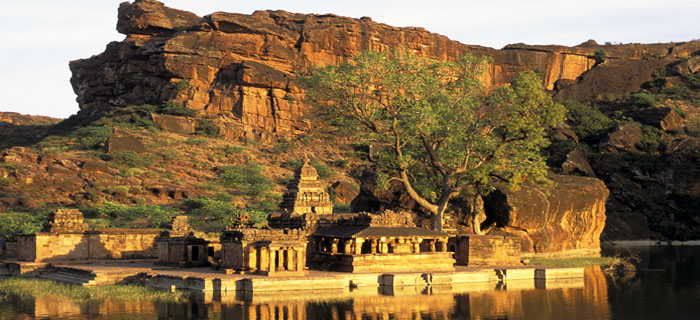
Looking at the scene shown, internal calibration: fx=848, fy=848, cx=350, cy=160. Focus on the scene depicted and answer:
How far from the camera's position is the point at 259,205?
77750 millimetres

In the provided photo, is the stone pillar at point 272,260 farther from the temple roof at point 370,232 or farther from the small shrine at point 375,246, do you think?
the temple roof at point 370,232

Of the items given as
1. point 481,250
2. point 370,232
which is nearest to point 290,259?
point 370,232

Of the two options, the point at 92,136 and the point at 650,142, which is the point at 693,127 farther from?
the point at 92,136

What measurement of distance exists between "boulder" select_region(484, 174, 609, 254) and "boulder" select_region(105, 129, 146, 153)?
44492 millimetres

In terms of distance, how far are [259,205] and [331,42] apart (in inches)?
1625

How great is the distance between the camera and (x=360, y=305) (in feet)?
103

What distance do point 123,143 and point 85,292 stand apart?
5471cm

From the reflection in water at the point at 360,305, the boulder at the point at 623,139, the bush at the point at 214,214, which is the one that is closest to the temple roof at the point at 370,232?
the reflection in water at the point at 360,305

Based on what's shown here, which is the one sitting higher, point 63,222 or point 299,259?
point 63,222

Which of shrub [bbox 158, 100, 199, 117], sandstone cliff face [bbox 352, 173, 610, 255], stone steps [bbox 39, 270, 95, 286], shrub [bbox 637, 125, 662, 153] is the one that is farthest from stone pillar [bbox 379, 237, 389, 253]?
shrub [bbox 637, 125, 662, 153]

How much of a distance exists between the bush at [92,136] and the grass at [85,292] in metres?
52.4

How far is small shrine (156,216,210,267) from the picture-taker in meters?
43.1

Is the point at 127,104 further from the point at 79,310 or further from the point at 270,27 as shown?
the point at 79,310

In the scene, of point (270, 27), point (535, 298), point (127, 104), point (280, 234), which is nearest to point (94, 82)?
point (127, 104)
